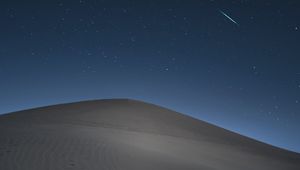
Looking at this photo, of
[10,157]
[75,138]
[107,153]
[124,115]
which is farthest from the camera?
[124,115]

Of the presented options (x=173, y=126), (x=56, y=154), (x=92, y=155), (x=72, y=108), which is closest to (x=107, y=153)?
(x=92, y=155)

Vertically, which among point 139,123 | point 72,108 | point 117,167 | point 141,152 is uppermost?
point 72,108

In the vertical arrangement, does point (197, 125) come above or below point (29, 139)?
above

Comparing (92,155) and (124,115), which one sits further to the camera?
(124,115)

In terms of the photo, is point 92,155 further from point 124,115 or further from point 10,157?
point 124,115

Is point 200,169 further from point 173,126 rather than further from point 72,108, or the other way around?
point 72,108

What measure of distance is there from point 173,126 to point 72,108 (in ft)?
28.3

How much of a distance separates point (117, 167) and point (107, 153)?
2011 mm

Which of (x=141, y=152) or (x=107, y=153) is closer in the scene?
(x=107, y=153)

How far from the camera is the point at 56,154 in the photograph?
1098 cm

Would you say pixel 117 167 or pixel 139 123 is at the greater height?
pixel 139 123

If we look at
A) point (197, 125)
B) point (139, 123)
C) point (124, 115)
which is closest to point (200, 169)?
point (139, 123)

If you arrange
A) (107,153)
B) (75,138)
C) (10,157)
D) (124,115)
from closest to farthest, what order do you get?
(10,157) → (107,153) → (75,138) → (124,115)

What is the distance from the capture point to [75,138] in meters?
14.6
